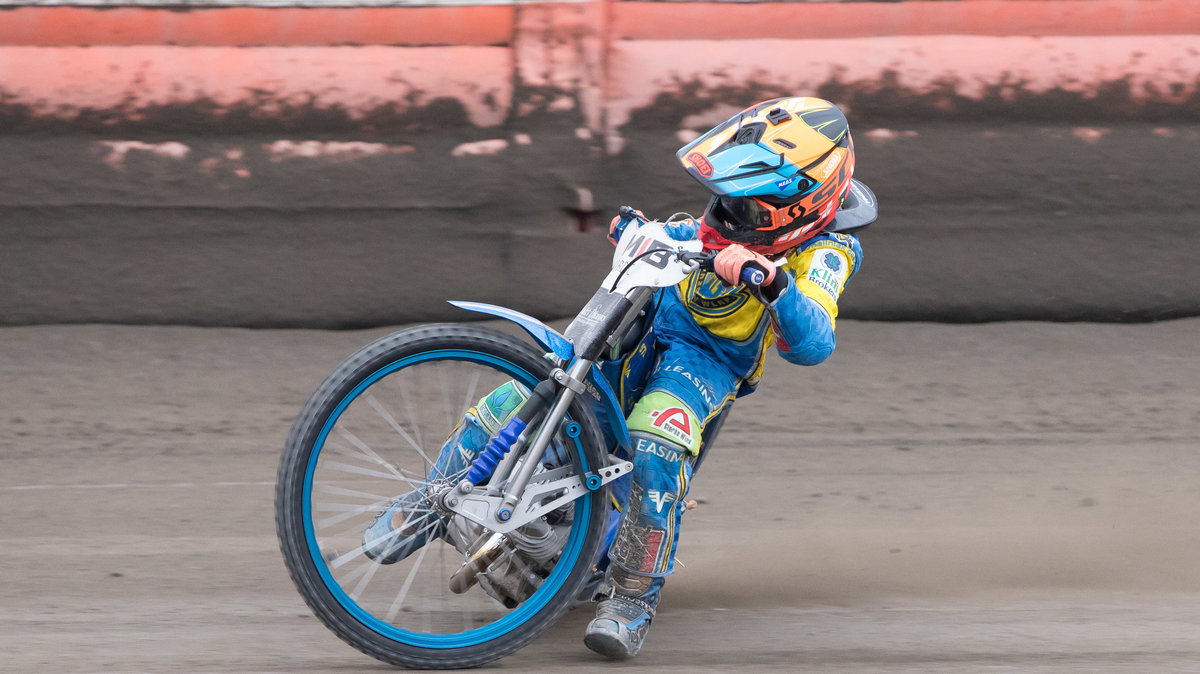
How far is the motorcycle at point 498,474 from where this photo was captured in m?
3.23

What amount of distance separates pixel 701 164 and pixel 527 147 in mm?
3071

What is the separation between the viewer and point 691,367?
363 cm

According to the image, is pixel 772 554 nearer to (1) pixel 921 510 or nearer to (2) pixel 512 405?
(1) pixel 921 510

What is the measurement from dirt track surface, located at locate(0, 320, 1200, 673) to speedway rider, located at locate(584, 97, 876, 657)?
0.26 m

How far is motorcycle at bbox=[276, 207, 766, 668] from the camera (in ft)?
10.6

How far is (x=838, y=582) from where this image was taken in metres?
4.27

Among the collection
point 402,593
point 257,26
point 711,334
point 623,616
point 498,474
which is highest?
point 711,334

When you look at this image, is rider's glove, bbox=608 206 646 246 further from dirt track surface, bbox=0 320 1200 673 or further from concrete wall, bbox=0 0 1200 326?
concrete wall, bbox=0 0 1200 326

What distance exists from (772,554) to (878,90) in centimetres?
291

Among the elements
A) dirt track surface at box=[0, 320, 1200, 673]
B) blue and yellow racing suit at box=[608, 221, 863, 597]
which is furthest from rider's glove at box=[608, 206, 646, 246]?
dirt track surface at box=[0, 320, 1200, 673]

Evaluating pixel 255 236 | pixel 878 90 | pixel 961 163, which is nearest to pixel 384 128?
pixel 255 236

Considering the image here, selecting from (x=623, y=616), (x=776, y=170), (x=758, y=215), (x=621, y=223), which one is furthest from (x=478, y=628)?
(x=776, y=170)

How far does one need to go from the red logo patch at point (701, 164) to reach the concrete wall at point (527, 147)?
2999mm

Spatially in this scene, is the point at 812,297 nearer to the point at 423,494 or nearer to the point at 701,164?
the point at 701,164
